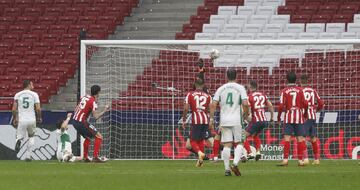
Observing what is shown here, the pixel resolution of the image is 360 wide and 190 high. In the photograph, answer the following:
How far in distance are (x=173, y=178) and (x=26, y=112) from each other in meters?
9.25

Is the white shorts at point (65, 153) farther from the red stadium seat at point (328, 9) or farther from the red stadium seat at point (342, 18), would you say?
the red stadium seat at point (328, 9)

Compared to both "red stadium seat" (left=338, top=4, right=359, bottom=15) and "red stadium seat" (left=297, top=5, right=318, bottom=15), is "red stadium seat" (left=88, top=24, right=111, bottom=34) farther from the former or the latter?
"red stadium seat" (left=338, top=4, right=359, bottom=15)

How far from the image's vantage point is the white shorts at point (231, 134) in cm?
1839

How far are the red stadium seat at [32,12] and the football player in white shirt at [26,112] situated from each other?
13.7 m

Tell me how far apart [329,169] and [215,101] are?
3.39m

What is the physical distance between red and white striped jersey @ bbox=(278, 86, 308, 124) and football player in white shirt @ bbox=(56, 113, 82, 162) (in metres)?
5.45

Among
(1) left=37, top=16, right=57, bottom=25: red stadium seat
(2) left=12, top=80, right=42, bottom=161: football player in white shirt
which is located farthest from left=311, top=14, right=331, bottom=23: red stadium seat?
(2) left=12, top=80, right=42, bottom=161: football player in white shirt

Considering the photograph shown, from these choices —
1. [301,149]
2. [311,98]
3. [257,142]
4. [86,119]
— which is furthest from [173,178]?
[257,142]

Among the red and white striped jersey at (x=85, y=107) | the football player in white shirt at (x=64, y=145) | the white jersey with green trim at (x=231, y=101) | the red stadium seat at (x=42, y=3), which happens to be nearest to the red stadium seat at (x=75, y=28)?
the red stadium seat at (x=42, y=3)

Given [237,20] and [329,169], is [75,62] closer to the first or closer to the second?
[237,20]

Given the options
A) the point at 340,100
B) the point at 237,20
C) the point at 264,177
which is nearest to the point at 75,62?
the point at 237,20

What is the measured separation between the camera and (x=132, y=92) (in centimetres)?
2847

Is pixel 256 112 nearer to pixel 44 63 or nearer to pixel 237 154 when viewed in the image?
pixel 237 154

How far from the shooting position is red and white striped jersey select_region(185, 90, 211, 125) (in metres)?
23.8
